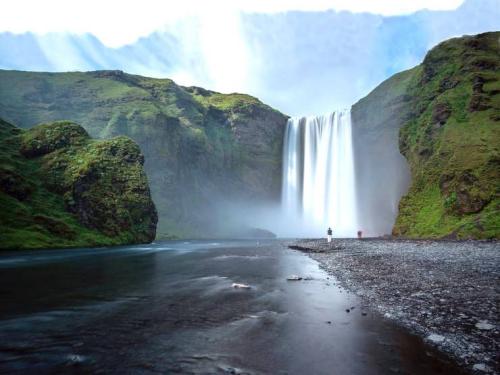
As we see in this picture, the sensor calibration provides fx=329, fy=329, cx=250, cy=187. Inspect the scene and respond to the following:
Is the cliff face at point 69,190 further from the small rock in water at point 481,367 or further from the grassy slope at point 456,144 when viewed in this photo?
the grassy slope at point 456,144

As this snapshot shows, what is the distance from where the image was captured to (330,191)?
11044 cm

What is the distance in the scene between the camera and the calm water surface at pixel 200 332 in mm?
8008

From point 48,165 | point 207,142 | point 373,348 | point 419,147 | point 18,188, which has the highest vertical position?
point 207,142

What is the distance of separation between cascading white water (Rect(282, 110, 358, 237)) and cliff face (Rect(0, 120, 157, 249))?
2389 inches

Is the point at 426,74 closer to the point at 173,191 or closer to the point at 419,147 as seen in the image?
the point at 419,147

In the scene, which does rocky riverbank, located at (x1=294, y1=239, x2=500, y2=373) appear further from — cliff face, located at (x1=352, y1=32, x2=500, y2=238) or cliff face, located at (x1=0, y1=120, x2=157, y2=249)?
cliff face, located at (x1=0, y1=120, x2=157, y2=249)

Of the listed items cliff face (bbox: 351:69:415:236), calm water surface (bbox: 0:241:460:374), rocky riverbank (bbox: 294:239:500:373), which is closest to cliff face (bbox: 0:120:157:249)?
calm water surface (bbox: 0:241:460:374)

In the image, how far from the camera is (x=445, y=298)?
13156mm

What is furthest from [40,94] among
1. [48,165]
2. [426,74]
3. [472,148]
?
[472,148]

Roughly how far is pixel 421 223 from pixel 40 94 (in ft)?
474

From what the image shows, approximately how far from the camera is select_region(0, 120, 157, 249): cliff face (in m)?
51.2

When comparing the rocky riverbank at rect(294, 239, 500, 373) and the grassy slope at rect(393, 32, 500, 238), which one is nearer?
the rocky riverbank at rect(294, 239, 500, 373)

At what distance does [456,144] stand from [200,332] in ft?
201

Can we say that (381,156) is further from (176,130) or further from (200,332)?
(200,332)
